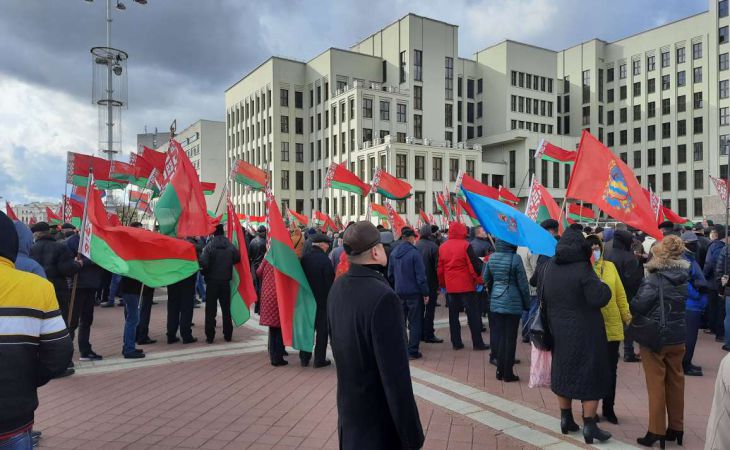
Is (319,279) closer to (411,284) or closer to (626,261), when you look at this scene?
(411,284)

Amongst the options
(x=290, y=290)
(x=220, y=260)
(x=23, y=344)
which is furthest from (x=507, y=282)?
(x=23, y=344)

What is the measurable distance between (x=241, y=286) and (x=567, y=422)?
572 cm

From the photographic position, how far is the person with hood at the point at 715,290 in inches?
356

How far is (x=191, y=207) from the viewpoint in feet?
29.4

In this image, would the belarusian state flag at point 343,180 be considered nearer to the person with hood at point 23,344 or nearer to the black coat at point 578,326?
the black coat at point 578,326

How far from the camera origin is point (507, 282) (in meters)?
6.96

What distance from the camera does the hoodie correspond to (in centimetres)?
473

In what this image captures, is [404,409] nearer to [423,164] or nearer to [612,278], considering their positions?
[612,278]

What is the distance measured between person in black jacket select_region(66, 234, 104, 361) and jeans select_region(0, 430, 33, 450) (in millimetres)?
5369

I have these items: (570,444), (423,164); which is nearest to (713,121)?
(423,164)

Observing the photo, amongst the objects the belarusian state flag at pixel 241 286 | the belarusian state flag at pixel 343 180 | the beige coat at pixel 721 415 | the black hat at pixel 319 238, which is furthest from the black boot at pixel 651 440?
the belarusian state flag at pixel 343 180

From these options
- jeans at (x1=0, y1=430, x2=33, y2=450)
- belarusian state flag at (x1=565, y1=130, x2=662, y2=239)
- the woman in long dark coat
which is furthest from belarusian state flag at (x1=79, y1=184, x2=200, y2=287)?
belarusian state flag at (x1=565, y1=130, x2=662, y2=239)

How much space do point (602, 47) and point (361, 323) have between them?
265 feet

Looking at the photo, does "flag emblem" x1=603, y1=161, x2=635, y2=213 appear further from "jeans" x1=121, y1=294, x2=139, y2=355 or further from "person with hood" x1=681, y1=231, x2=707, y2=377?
"jeans" x1=121, y1=294, x2=139, y2=355
